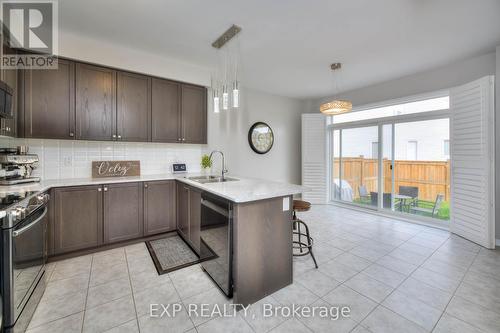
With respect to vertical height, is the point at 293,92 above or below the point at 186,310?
above

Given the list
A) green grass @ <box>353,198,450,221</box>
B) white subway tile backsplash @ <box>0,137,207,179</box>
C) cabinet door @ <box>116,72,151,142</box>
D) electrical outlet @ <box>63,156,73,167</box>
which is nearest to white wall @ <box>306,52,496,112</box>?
green grass @ <box>353,198,450,221</box>

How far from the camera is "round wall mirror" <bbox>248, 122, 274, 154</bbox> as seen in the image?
474 centimetres

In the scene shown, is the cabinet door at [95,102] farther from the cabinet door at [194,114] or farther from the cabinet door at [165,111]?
the cabinet door at [194,114]

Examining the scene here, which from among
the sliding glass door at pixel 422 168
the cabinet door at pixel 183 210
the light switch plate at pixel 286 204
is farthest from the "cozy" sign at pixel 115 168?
the sliding glass door at pixel 422 168

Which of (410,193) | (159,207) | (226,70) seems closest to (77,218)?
(159,207)

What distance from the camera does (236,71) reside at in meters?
3.79

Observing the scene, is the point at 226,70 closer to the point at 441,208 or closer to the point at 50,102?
the point at 50,102

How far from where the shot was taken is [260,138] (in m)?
4.89

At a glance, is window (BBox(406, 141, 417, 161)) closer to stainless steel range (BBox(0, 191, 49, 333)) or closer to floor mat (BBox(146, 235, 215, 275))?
floor mat (BBox(146, 235, 215, 275))

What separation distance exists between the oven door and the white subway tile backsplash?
3.86 feet

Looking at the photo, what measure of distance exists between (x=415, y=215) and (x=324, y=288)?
3.21m

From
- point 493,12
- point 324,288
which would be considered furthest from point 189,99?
point 493,12

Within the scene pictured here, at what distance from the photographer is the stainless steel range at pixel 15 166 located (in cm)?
215

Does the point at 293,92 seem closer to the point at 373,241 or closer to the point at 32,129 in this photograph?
the point at 373,241
